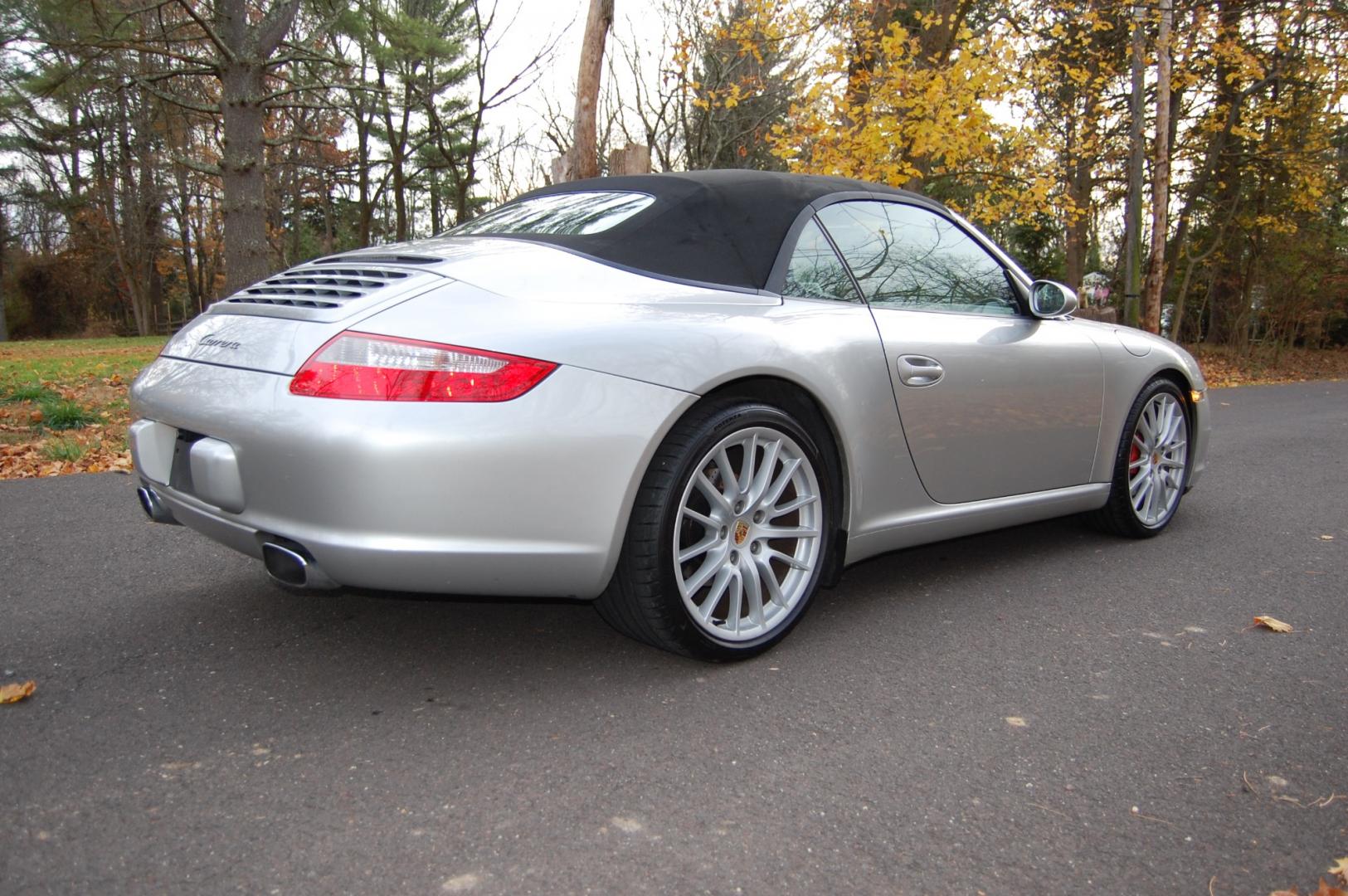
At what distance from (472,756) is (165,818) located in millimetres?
626

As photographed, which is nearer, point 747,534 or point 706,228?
point 747,534

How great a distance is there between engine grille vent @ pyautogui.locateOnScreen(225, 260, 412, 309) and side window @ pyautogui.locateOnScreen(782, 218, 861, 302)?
1.20m

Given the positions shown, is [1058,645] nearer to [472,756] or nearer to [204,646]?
[472,756]

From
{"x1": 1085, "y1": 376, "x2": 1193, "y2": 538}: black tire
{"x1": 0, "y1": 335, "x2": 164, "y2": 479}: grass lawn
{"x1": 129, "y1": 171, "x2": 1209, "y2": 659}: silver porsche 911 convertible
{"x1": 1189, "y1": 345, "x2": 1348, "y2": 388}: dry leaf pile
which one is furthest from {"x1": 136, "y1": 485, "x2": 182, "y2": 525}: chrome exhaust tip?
{"x1": 1189, "y1": 345, "x2": 1348, "y2": 388}: dry leaf pile

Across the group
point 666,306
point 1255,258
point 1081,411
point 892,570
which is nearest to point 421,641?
point 666,306

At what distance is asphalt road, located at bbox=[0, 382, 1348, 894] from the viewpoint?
72.5 inches

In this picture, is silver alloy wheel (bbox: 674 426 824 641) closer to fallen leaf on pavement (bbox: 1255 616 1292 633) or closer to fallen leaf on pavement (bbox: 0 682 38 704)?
fallen leaf on pavement (bbox: 1255 616 1292 633)

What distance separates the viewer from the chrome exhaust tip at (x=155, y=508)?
284 cm

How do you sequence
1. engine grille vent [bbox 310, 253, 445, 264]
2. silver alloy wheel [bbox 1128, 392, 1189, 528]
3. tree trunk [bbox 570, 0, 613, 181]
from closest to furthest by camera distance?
engine grille vent [bbox 310, 253, 445, 264] < silver alloy wheel [bbox 1128, 392, 1189, 528] < tree trunk [bbox 570, 0, 613, 181]

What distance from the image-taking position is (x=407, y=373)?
2271 millimetres

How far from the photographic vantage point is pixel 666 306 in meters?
2.67

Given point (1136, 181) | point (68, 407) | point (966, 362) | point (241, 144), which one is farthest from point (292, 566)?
point (1136, 181)

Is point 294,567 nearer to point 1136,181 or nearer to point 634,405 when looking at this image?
point 634,405

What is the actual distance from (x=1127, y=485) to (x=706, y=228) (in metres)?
2.35
